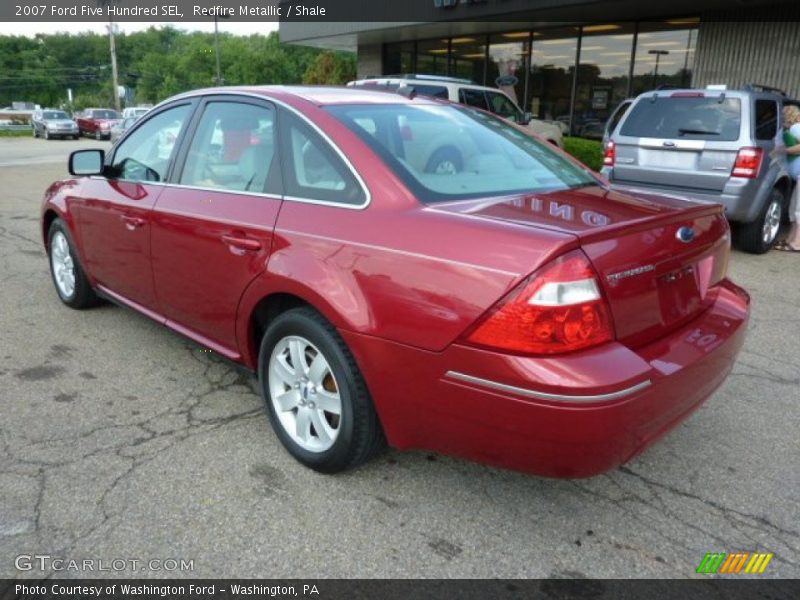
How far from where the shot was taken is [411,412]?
2.43 metres

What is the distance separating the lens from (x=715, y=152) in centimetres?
686

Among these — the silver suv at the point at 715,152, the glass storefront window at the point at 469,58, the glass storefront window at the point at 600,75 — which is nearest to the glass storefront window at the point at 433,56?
the glass storefront window at the point at 469,58

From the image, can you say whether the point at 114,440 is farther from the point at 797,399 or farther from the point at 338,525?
the point at 797,399

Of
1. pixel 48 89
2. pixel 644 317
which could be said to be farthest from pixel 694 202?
pixel 48 89

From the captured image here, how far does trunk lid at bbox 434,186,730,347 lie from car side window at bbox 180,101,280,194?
1.06m

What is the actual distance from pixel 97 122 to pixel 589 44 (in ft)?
95.3

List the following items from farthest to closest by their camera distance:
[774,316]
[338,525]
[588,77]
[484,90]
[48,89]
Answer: [48,89]
[588,77]
[484,90]
[774,316]
[338,525]

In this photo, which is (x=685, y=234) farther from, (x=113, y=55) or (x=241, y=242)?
(x=113, y=55)

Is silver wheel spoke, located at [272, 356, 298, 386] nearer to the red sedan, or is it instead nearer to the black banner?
the red sedan

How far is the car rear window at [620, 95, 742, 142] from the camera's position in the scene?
6.91 meters

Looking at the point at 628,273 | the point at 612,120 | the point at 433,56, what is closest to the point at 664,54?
the point at 612,120

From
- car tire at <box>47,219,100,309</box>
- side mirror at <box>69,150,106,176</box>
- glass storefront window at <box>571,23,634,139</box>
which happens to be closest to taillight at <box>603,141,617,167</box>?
side mirror at <box>69,150,106,176</box>

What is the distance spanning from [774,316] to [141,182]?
15.3 ft

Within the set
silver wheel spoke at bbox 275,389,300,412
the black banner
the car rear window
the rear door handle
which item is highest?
the car rear window
